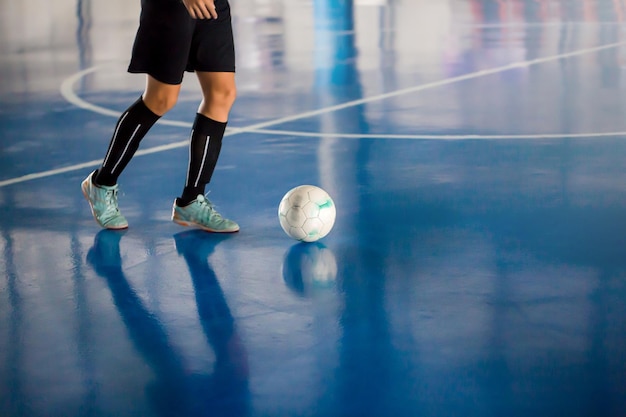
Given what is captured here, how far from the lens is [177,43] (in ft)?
15.0

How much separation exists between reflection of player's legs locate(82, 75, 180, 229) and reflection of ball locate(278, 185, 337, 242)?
0.76m

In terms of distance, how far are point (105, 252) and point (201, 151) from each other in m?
0.70

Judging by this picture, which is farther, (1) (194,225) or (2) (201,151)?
(1) (194,225)

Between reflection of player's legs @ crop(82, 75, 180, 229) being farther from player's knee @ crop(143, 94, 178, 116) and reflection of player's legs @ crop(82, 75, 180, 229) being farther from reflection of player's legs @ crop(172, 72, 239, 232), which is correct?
reflection of player's legs @ crop(172, 72, 239, 232)

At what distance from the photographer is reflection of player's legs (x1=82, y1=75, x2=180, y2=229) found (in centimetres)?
473

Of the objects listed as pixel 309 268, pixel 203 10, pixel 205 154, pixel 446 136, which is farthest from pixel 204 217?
pixel 446 136

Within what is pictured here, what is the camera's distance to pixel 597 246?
4.48 m

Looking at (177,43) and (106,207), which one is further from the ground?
(177,43)

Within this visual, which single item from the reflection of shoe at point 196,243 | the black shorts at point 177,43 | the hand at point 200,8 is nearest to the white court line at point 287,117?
the reflection of shoe at point 196,243

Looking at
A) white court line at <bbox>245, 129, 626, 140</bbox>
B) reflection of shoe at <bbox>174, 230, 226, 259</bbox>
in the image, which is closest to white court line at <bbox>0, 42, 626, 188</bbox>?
white court line at <bbox>245, 129, 626, 140</bbox>

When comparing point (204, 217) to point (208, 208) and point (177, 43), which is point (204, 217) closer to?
point (208, 208)

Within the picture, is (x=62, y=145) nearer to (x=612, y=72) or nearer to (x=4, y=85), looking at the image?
(x=4, y=85)

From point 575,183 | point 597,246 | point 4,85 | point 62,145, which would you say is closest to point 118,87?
point 4,85

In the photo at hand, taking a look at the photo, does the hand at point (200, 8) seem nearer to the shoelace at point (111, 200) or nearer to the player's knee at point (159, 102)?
the player's knee at point (159, 102)
